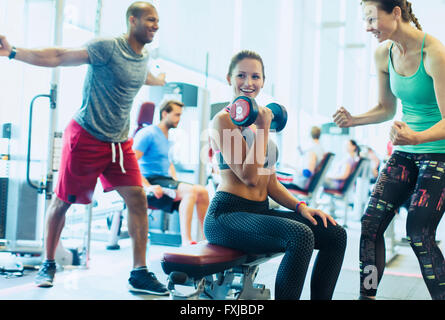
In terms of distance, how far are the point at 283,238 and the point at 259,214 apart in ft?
0.61

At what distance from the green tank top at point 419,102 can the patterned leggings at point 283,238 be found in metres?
0.46

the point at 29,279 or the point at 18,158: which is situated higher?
the point at 18,158

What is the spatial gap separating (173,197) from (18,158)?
1126mm

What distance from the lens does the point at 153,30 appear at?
2598 millimetres

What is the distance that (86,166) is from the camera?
8.44 ft

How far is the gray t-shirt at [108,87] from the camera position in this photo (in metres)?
2.53

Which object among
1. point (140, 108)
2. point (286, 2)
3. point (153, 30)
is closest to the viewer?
point (153, 30)

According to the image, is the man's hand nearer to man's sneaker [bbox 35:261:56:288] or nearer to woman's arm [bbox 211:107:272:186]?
woman's arm [bbox 211:107:272:186]

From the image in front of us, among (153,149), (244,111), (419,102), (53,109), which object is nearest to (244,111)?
(244,111)

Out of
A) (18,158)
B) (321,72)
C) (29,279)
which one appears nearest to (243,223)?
(29,279)

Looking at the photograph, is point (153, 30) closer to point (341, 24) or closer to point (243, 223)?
point (243, 223)

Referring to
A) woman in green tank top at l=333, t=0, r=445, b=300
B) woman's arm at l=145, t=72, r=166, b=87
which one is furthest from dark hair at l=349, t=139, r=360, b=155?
woman in green tank top at l=333, t=0, r=445, b=300
